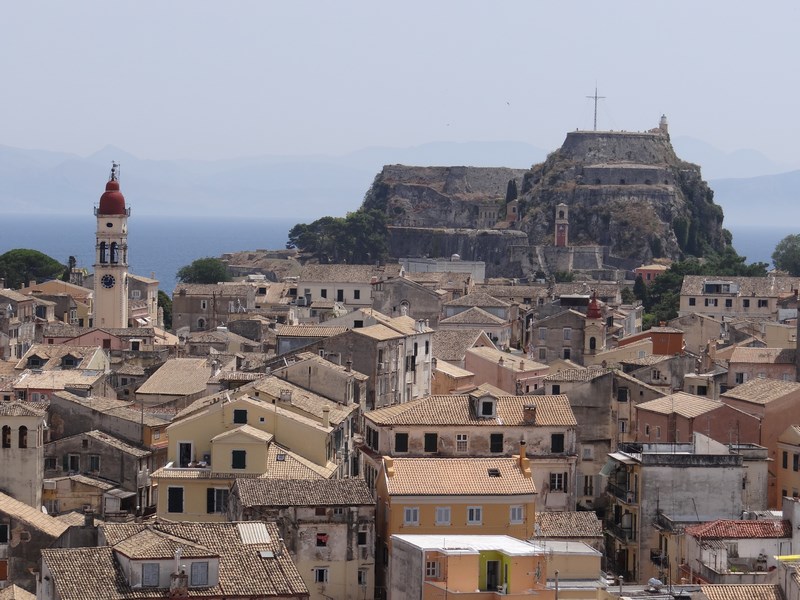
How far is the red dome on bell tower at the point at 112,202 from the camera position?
9825 cm

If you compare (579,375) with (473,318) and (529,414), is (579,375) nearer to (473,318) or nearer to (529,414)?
(529,414)

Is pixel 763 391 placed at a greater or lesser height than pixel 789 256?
lesser

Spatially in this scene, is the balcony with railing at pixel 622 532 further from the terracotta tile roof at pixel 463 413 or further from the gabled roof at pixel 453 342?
the gabled roof at pixel 453 342

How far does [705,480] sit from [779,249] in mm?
108437

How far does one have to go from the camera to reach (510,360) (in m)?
76.1

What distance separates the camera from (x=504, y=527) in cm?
4447

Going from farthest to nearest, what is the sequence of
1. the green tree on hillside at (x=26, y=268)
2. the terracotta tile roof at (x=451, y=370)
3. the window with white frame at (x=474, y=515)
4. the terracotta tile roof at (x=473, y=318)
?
the green tree on hillside at (x=26, y=268)
the terracotta tile roof at (x=473, y=318)
the terracotta tile roof at (x=451, y=370)
the window with white frame at (x=474, y=515)

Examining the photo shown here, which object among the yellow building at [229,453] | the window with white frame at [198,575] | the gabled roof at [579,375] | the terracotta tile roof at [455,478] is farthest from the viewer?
the gabled roof at [579,375]

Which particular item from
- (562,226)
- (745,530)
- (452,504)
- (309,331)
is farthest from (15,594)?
(562,226)

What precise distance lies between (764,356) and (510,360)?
392 inches

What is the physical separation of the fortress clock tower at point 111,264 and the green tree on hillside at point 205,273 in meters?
39.0

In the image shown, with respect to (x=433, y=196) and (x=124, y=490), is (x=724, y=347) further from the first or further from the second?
(x=433, y=196)

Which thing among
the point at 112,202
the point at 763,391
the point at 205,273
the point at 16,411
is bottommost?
the point at 16,411

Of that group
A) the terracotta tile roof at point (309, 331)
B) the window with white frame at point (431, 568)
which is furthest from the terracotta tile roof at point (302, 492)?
the terracotta tile roof at point (309, 331)
